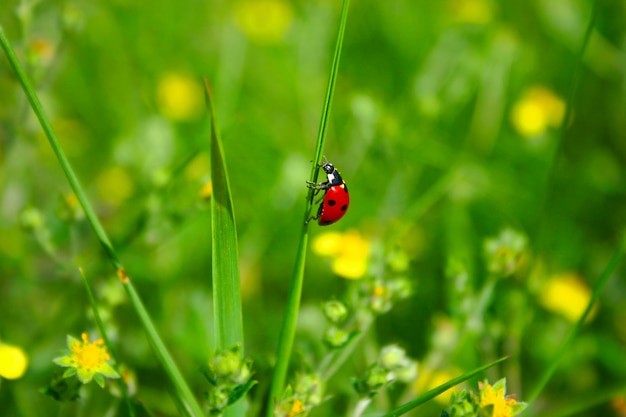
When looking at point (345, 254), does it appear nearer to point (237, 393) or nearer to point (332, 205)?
point (332, 205)

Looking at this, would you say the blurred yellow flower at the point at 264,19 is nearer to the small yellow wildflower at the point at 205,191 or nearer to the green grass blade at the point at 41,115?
the small yellow wildflower at the point at 205,191

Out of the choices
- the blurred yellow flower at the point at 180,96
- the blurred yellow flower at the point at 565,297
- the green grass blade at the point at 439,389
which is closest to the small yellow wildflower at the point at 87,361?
the green grass blade at the point at 439,389

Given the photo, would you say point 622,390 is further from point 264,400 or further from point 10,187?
point 10,187

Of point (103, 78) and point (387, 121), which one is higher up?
point (103, 78)

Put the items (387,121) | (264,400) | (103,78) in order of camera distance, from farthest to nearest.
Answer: (103,78), (387,121), (264,400)

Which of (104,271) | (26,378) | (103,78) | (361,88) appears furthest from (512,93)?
(26,378)

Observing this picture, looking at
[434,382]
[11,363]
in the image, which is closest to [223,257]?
[11,363]
